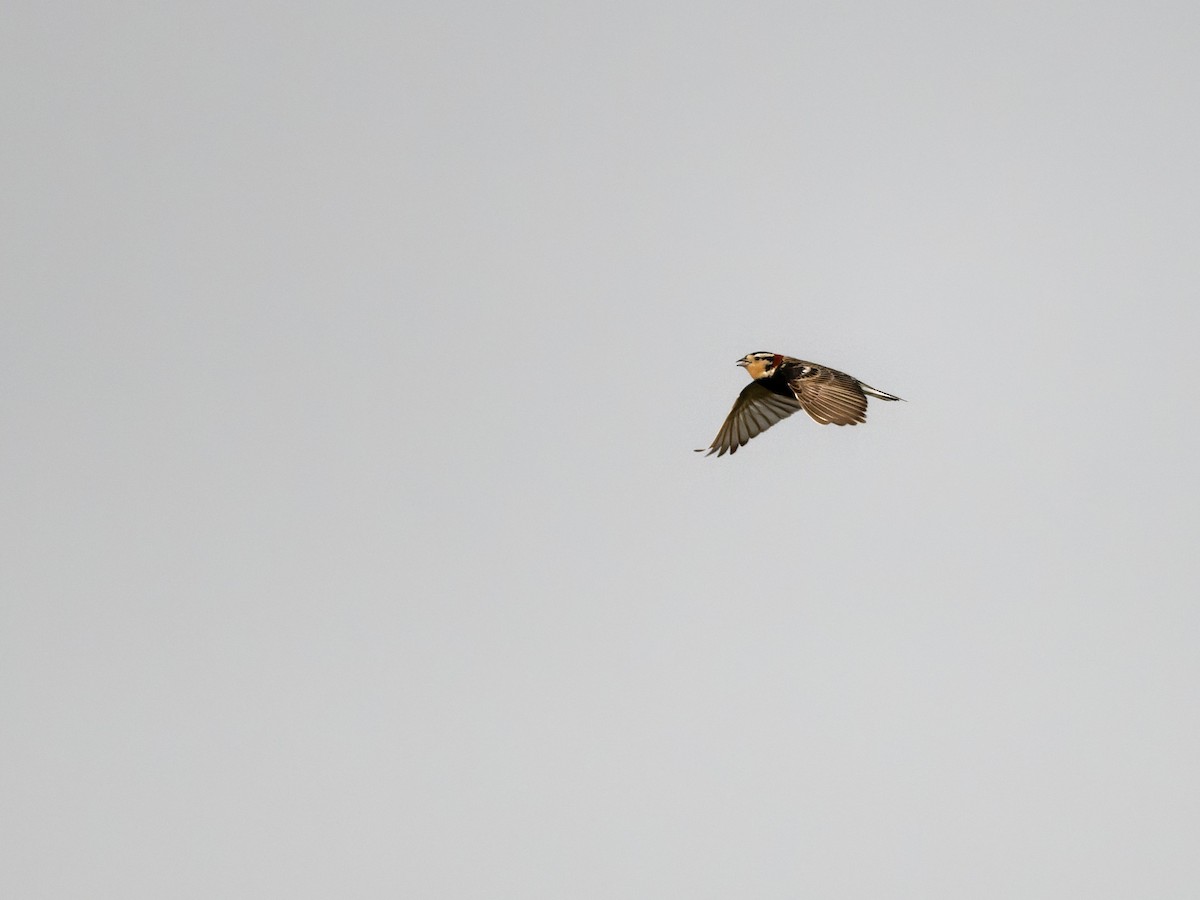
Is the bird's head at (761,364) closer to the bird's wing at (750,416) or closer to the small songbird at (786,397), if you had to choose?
the small songbird at (786,397)

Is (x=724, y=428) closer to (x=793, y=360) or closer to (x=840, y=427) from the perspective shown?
(x=793, y=360)

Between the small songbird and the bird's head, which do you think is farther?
the bird's head

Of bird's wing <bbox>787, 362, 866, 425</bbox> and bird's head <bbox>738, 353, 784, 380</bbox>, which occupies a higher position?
bird's head <bbox>738, 353, 784, 380</bbox>

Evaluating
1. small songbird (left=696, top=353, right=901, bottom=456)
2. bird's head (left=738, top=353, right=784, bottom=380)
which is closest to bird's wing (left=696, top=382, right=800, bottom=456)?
small songbird (left=696, top=353, right=901, bottom=456)

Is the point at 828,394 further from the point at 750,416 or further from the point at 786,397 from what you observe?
the point at 750,416

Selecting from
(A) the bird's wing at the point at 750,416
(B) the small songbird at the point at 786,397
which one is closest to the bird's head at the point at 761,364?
(B) the small songbird at the point at 786,397

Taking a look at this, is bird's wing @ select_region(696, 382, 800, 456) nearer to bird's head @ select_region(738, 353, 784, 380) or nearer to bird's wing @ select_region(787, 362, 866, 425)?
bird's head @ select_region(738, 353, 784, 380)

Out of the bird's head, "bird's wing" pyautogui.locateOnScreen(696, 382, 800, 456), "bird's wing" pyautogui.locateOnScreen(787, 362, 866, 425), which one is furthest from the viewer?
"bird's wing" pyautogui.locateOnScreen(696, 382, 800, 456)

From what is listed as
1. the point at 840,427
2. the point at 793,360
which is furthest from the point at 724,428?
the point at 840,427
